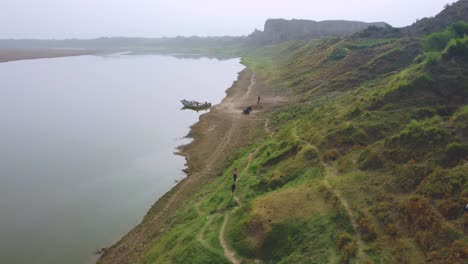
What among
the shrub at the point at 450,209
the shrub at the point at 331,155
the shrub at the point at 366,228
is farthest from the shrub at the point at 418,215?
the shrub at the point at 331,155

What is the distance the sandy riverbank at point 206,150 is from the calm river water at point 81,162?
1.80 metres

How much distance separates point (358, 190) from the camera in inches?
1004

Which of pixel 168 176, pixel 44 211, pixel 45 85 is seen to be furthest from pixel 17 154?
pixel 45 85

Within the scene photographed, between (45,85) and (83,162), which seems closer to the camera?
(83,162)

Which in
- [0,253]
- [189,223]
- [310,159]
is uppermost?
[310,159]

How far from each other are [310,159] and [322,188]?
6.90m

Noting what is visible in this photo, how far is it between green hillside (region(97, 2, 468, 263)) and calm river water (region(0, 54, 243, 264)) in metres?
7.61

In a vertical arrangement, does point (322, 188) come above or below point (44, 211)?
above

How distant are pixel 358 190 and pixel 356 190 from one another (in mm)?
130

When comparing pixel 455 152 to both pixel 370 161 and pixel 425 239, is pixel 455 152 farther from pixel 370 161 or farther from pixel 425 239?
pixel 425 239

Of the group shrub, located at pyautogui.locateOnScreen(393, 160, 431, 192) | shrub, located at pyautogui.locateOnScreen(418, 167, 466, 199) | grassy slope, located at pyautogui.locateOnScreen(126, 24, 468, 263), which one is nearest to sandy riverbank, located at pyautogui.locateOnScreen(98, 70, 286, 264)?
grassy slope, located at pyautogui.locateOnScreen(126, 24, 468, 263)

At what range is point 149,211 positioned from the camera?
36.9m

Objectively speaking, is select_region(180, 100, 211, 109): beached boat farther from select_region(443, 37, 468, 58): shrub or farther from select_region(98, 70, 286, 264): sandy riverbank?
select_region(443, 37, 468, 58): shrub

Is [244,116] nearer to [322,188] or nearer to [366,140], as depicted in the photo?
[366,140]
